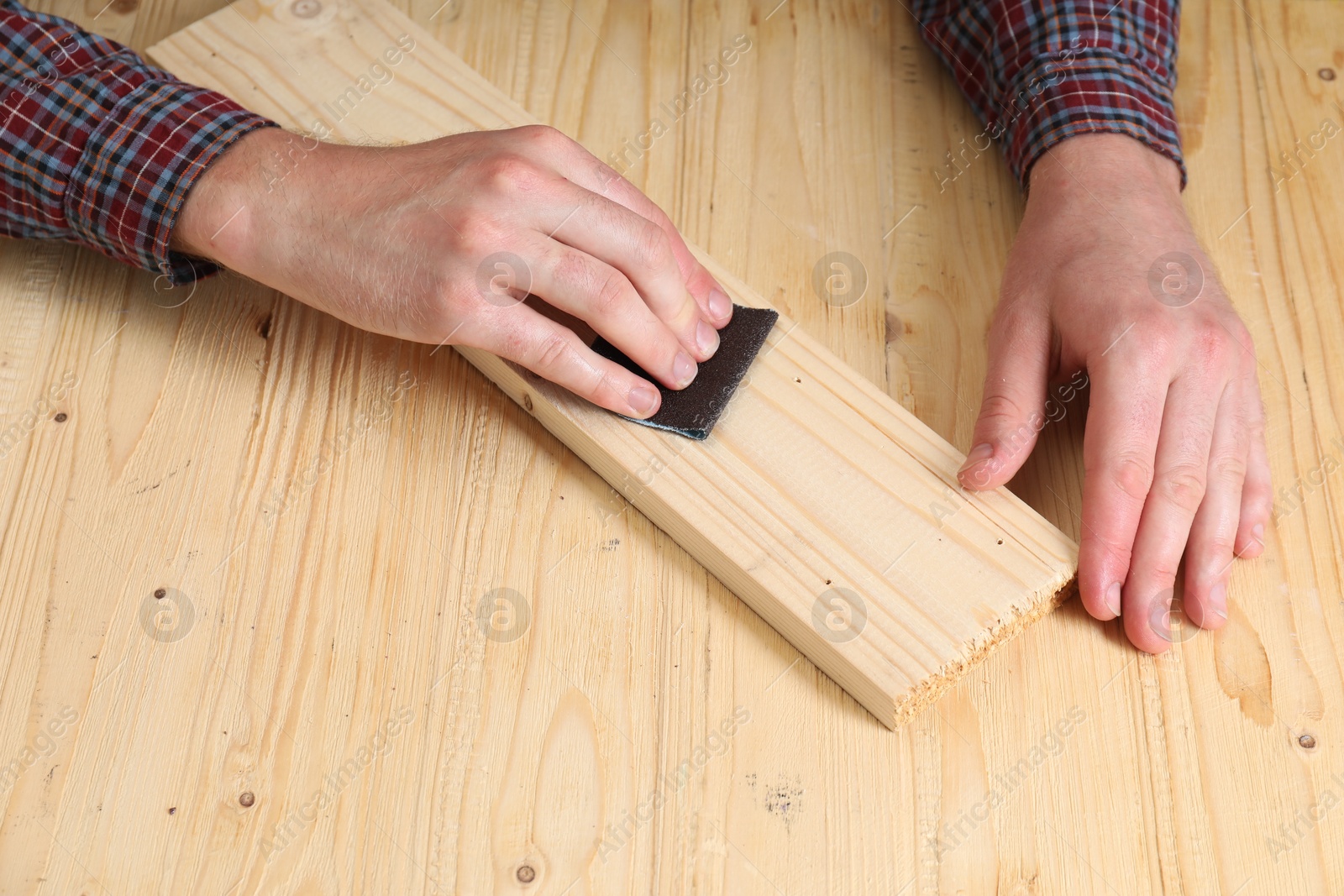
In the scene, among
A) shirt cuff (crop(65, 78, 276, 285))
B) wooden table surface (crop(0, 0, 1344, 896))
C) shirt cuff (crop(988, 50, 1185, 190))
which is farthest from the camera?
shirt cuff (crop(988, 50, 1185, 190))

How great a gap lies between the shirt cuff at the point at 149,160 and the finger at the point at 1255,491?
117cm

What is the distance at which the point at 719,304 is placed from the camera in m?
1.16

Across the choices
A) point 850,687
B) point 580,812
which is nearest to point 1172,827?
point 850,687

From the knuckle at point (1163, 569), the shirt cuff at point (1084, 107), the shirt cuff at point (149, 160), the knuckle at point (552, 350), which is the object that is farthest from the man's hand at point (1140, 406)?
the shirt cuff at point (149, 160)

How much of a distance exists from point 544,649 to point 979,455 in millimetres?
489

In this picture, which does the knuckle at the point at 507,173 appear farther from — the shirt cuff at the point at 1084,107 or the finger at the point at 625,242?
the shirt cuff at the point at 1084,107

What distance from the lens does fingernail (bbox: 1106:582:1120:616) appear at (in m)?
1.04

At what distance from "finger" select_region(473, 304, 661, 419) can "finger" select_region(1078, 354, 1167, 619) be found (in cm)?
46

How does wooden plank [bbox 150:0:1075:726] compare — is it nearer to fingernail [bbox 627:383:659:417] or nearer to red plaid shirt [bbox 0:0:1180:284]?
fingernail [bbox 627:383:659:417]

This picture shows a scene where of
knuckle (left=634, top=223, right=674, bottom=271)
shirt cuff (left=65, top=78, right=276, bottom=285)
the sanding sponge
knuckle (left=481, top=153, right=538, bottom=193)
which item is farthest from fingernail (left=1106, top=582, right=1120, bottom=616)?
shirt cuff (left=65, top=78, right=276, bottom=285)

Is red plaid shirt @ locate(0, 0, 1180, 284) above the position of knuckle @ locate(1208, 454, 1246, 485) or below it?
above

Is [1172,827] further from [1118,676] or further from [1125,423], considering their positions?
[1125,423]

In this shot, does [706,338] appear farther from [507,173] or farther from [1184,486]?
[1184,486]

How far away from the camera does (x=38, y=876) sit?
964 mm
